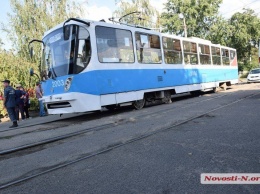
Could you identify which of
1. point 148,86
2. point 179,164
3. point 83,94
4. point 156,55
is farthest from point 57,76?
point 179,164

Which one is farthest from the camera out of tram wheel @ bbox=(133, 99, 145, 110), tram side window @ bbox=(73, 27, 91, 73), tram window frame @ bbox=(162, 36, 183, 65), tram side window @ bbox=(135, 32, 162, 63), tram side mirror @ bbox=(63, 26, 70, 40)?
tram window frame @ bbox=(162, 36, 183, 65)

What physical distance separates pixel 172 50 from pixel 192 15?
30.4m

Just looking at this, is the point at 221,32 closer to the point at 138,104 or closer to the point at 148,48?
the point at 148,48

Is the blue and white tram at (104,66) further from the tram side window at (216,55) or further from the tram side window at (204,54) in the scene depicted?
the tram side window at (216,55)

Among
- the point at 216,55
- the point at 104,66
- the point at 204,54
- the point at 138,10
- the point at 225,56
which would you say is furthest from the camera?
the point at 138,10

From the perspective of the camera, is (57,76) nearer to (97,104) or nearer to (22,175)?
(97,104)

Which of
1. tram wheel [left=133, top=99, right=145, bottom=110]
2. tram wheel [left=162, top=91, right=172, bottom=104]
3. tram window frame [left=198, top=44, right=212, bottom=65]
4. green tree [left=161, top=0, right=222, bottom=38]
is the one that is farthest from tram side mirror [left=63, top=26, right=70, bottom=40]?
green tree [left=161, top=0, right=222, bottom=38]

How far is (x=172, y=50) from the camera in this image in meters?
12.5

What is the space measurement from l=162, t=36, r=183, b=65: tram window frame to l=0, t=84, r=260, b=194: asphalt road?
6.01 meters

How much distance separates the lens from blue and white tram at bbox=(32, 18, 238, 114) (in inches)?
327

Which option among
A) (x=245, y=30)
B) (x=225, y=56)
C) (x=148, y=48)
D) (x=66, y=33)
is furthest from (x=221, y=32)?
(x=66, y=33)

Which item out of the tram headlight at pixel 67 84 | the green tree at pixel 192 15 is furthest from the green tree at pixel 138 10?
the tram headlight at pixel 67 84

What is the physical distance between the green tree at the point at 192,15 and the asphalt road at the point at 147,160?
3488cm

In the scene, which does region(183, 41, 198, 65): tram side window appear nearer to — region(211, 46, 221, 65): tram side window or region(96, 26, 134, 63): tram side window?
region(211, 46, 221, 65): tram side window
